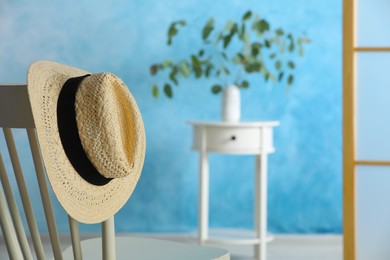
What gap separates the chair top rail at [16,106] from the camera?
1.47 metres

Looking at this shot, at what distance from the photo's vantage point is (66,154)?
1451 millimetres

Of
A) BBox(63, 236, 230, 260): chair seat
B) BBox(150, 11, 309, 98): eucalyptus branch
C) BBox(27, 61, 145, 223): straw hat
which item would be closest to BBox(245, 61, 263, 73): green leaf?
BBox(150, 11, 309, 98): eucalyptus branch

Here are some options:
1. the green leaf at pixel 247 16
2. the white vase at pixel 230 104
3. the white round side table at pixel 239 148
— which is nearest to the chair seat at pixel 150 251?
the white round side table at pixel 239 148

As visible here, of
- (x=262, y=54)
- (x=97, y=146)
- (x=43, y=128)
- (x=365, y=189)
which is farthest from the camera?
(x=262, y=54)

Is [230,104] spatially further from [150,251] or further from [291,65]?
[150,251]

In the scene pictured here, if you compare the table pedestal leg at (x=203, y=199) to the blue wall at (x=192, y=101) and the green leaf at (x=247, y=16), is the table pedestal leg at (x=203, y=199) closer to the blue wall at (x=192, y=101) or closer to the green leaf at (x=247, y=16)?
the blue wall at (x=192, y=101)

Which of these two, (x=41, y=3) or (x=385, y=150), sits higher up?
(x=41, y=3)

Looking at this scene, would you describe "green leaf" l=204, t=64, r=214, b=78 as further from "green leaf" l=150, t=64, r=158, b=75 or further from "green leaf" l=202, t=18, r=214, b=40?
"green leaf" l=150, t=64, r=158, b=75

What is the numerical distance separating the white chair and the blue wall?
2.27m

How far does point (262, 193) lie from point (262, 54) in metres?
0.90

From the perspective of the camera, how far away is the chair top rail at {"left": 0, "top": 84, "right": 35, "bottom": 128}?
4.83ft

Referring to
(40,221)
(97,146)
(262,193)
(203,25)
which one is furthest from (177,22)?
(97,146)

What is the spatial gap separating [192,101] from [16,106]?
2.87 metres

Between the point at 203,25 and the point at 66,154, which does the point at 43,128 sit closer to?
the point at 66,154
